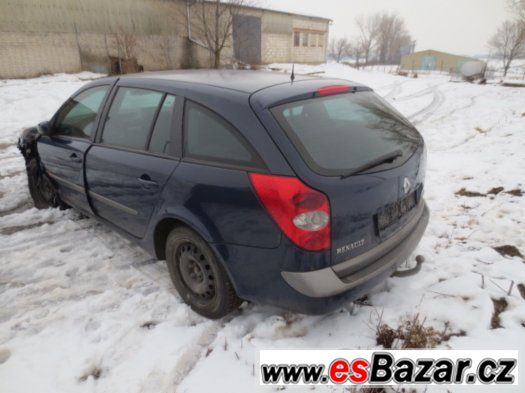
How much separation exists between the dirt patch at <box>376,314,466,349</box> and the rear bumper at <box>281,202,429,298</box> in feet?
1.30

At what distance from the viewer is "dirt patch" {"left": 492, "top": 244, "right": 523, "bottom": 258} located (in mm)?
3164

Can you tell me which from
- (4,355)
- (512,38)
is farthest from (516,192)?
(512,38)

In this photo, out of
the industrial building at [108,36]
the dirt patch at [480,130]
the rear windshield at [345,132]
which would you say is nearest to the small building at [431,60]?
the industrial building at [108,36]

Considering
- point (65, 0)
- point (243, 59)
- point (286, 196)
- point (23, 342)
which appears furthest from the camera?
point (243, 59)

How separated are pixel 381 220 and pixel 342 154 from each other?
496 millimetres

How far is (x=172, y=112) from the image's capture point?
2584mm

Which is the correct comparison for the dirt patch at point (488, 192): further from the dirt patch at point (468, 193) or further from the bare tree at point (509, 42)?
the bare tree at point (509, 42)

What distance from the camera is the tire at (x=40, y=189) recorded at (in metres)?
4.30

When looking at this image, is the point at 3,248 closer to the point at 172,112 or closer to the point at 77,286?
the point at 77,286

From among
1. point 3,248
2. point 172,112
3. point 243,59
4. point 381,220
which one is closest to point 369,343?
point 381,220

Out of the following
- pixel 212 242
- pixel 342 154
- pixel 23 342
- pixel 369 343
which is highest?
pixel 342 154

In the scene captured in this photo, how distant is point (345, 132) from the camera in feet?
7.68

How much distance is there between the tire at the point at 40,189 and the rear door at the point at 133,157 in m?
1.31

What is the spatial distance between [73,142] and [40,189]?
1.44m
